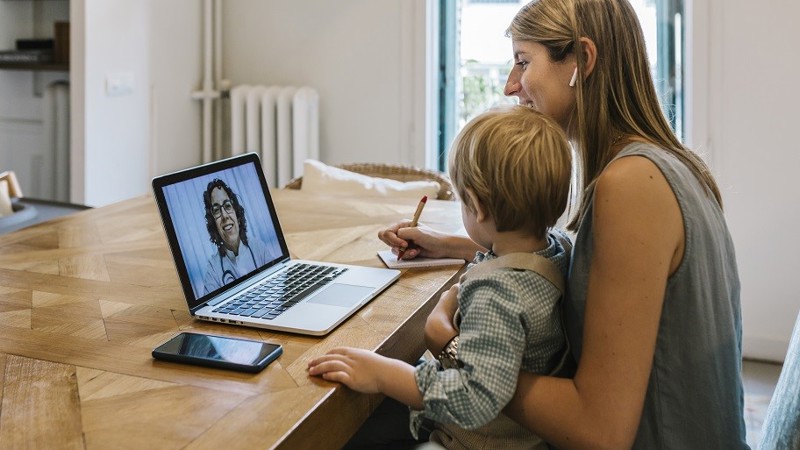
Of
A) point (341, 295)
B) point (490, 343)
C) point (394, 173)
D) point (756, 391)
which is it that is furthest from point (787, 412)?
point (756, 391)

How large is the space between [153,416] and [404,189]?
177 centimetres

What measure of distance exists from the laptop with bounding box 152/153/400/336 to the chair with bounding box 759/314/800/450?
2.04 ft

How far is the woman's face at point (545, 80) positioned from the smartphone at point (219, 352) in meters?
0.52

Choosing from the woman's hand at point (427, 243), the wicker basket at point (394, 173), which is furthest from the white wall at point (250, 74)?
the woman's hand at point (427, 243)

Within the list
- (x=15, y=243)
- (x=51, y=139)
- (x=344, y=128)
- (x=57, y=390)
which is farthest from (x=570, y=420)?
(x=51, y=139)

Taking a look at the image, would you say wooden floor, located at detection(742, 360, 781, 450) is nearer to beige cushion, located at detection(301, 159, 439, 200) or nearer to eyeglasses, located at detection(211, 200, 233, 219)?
beige cushion, located at detection(301, 159, 439, 200)

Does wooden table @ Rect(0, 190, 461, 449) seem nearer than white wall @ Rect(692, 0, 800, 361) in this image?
Yes

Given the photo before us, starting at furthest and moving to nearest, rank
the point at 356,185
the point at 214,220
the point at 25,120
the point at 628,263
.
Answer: the point at 25,120 → the point at 356,185 → the point at 214,220 → the point at 628,263

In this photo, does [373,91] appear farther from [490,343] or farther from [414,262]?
[490,343]

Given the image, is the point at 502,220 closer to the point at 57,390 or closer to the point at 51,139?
the point at 57,390

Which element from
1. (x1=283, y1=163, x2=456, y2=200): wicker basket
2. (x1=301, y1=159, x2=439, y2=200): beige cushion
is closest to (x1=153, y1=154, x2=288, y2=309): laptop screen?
(x1=301, y1=159, x2=439, y2=200): beige cushion

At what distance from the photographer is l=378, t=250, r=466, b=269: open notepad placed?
1.62 metres

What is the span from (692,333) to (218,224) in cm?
74

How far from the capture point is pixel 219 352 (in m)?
1.12
